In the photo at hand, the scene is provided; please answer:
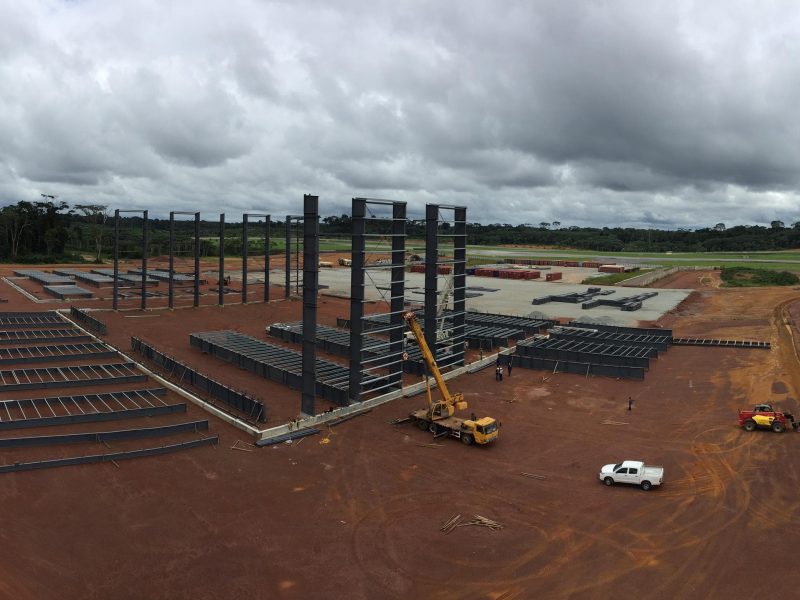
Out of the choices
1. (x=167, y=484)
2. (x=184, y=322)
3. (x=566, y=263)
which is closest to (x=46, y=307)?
(x=184, y=322)

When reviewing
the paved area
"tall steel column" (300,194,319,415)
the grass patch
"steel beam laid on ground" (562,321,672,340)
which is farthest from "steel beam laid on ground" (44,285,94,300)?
the grass patch

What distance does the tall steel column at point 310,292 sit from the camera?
3500cm

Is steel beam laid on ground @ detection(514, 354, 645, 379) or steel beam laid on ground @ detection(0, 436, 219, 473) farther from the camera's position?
steel beam laid on ground @ detection(514, 354, 645, 379)

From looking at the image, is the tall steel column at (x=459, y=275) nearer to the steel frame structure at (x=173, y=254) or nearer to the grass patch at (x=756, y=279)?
the steel frame structure at (x=173, y=254)

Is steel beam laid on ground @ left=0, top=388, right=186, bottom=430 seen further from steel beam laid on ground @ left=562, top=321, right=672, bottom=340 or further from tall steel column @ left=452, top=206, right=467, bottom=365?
steel beam laid on ground @ left=562, top=321, right=672, bottom=340

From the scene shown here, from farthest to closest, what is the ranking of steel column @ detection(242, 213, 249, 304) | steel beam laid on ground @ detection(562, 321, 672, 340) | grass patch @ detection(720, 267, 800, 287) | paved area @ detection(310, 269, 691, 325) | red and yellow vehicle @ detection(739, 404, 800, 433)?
1. grass patch @ detection(720, 267, 800, 287)
2. paved area @ detection(310, 269, 691, 325)
3. steel column @ detection(242, 213, 249, 304)
4. steel beam laid on ground @ detection(562, 321, 672, 340)
5. red and yellow vehicle @ detection(739, 404, 800, 433)

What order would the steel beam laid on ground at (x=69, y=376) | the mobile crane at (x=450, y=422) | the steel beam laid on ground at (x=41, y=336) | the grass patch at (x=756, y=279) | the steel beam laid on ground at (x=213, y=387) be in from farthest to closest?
the grass patch at (x=756, y=279) → the steel beam laid on ground at (x=41, y=336) → the steel beam laid on ground at (x=69, y=376) → the steel beam laid on ground at (x=213, y=387) → the mobile crane at (x=450, y=422)

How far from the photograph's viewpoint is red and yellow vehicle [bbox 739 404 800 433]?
33344 millimetres

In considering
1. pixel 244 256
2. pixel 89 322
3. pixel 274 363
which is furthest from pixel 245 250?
pixel 274 363

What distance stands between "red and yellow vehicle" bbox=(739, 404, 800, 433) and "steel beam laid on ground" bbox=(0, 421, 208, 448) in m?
31.8

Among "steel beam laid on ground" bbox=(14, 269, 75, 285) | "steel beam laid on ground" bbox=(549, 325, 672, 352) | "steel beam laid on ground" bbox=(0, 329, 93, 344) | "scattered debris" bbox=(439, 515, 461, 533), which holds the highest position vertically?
"steel beam laid on ground" bbox=(14, 269, 75, 285)

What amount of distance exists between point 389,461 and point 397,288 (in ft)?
50.4

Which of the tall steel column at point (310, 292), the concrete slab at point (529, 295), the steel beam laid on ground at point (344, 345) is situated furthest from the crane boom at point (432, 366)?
the concrete slab at point (529, 295)

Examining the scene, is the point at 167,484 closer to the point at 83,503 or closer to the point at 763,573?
the point at 83,503
